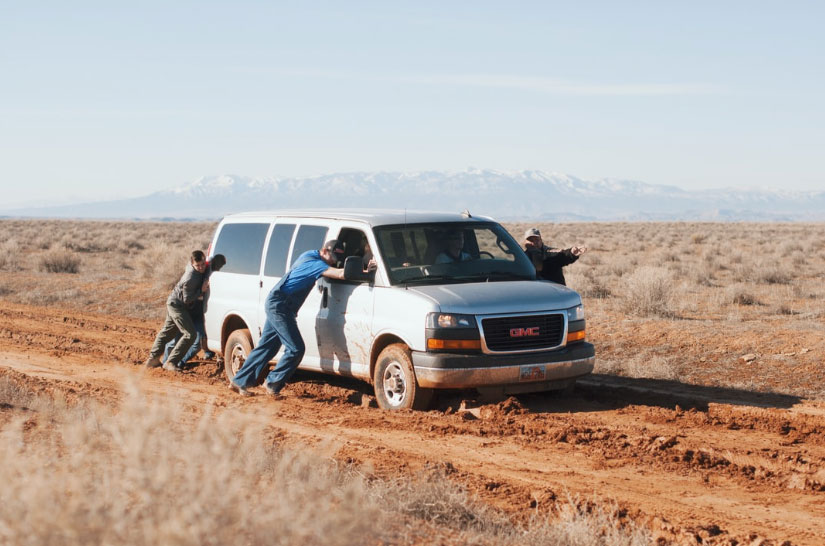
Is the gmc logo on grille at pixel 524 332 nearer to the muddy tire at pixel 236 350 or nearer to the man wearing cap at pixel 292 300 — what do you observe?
the man wearing cap at pixel 292 300

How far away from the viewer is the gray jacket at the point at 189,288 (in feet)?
39.6

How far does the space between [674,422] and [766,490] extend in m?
2.22

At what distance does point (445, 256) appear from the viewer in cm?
985

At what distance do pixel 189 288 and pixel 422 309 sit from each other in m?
4.42

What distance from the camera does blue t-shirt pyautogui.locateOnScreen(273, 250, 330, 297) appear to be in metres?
9.80

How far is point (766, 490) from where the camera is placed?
6930 millimetres

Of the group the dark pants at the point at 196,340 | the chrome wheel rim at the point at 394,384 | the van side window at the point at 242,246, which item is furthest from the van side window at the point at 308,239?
the dark pants at the point at 196,340

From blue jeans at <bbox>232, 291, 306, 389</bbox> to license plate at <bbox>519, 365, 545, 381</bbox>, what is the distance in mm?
2472

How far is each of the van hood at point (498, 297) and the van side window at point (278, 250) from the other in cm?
212

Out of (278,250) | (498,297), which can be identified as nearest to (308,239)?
(278,250)

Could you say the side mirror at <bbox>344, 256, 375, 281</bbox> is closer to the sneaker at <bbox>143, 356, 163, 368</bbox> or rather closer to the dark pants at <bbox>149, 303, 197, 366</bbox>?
the dark pants at <bbox>149, 303, 197, 366</bbox>

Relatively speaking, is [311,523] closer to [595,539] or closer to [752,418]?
[595,539]

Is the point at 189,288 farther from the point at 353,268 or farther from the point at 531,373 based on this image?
the point at 531,373

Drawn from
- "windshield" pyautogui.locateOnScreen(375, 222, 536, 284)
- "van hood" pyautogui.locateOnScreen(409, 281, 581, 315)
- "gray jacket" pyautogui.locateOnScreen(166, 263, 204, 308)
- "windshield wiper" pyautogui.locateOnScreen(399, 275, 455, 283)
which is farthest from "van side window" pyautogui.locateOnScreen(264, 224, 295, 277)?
"van hood" pyautogui.locateOnScreen(409, 281, 581, 315)
